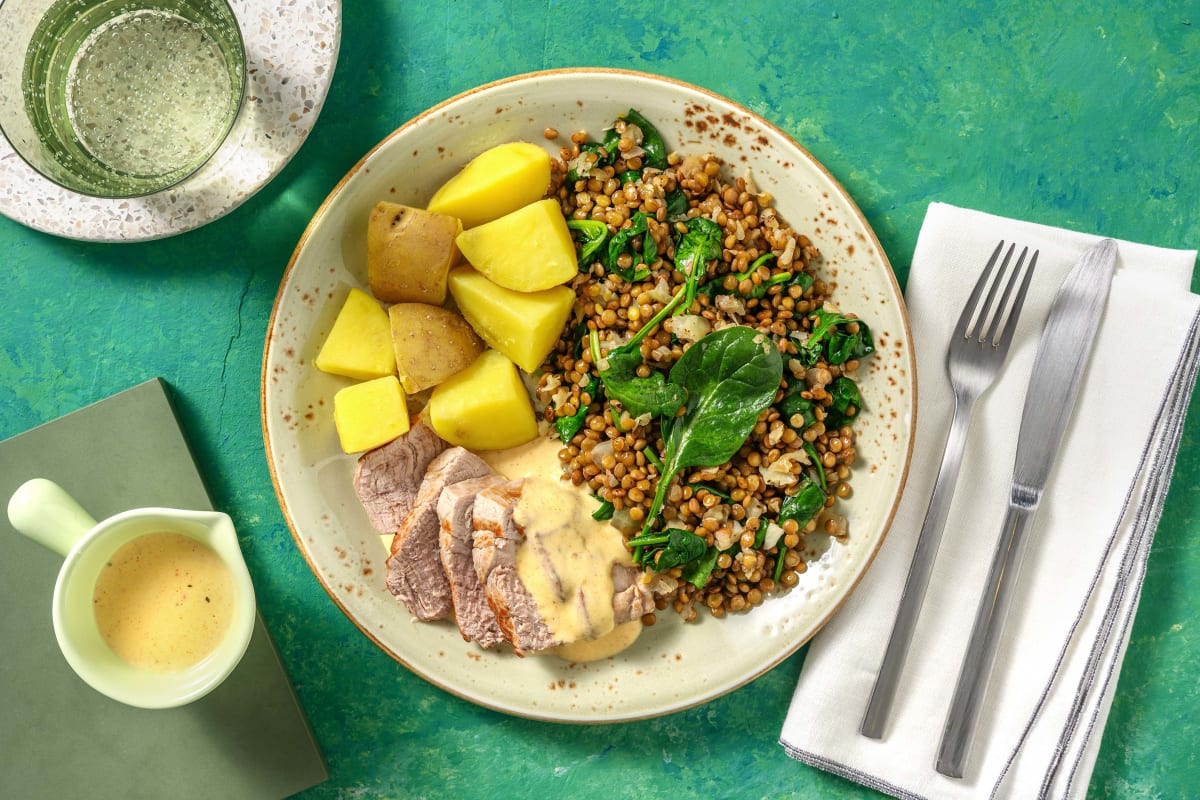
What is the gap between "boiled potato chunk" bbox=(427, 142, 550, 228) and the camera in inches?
101

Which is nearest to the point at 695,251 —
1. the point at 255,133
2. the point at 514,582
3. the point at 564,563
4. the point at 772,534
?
the point at 772,534

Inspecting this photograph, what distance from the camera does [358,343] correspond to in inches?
106

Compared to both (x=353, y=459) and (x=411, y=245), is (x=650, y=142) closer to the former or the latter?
(x=411, y=245)

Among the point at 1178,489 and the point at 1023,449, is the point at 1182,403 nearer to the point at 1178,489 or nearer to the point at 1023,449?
the point at 1178,489

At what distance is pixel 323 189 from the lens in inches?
112

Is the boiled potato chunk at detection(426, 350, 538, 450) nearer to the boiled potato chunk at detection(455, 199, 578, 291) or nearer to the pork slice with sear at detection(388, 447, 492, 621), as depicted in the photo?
the pork slice with sear at detection(388, 447, 492, 621)

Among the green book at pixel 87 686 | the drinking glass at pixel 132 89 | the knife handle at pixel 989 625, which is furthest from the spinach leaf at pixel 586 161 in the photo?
the knife handle at pixel 989 625

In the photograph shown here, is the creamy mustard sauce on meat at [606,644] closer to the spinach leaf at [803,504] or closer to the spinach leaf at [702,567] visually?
the spinach leaf at [702,567]

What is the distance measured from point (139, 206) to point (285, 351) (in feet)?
2.15

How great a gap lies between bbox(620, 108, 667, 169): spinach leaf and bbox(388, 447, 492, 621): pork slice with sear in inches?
41.6

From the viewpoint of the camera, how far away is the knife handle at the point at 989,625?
271cm

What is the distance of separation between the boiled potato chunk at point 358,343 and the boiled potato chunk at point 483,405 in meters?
0.20

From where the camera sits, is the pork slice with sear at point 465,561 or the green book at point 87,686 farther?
the green book at point 87,686

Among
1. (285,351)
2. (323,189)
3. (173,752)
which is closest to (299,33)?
(323,189)
